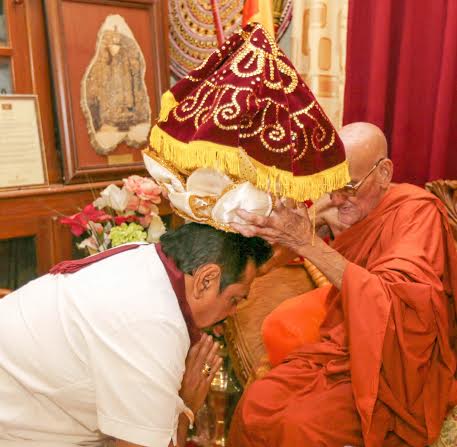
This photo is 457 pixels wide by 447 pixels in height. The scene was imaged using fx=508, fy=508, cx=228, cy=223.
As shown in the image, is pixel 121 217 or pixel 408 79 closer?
pixel 121 217

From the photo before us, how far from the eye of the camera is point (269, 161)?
1049 mm

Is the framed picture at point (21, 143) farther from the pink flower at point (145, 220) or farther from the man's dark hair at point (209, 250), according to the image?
the man's dark hair at point (209, 250)

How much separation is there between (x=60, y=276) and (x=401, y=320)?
38.7 inches

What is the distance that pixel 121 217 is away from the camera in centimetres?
184

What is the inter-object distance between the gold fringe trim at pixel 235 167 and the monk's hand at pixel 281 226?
94 mm

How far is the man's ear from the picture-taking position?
1.03m

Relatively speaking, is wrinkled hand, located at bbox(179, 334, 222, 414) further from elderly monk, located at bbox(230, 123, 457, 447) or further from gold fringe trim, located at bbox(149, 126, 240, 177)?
gold fringe trim, located at bbox(149, 126, 240, 177)

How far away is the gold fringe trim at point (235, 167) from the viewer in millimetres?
1013

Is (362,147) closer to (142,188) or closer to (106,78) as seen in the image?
(142,188)

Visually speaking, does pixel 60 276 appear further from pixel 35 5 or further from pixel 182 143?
pixel 35 5

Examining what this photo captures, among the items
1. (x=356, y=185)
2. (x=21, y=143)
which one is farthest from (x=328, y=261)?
(x=21, y=143)

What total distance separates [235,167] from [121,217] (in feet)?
3.01

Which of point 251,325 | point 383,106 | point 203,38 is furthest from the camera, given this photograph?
point 203,38

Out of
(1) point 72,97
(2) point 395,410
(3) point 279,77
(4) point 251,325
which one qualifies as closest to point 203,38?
(1) point 72,97
